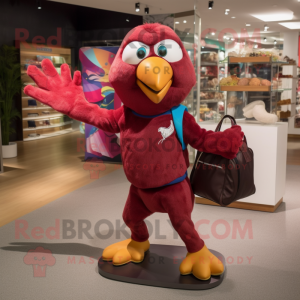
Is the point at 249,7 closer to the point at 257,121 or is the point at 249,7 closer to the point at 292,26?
the point at 292,26

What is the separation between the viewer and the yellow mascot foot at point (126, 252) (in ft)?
8.03

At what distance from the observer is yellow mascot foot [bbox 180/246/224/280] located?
225 cm

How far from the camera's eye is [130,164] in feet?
7.20

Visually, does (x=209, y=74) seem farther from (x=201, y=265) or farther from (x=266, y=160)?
(x=201, y=265)

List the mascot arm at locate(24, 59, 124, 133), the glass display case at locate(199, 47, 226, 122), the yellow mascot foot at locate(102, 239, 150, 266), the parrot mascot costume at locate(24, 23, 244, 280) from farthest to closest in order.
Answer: the glass display case at locate(199, 47, 226, 122) < the yellow mascot foot at locate(102, 239, 150, 266) < the mascot arm at locate(24, 59, 124, 133) < the parrot mascot costume at locate(24, 23, 244, 280)

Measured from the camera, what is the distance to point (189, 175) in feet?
16.3

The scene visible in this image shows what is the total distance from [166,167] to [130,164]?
0.22m

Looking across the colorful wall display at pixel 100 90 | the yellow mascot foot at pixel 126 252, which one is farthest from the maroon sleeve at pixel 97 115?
the colorful wall display at pixel 100 90

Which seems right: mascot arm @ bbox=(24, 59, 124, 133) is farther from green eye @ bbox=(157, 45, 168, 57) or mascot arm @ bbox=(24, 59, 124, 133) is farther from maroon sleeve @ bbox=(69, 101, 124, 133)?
green eye @ bbox=(157, 45, 168, 57)

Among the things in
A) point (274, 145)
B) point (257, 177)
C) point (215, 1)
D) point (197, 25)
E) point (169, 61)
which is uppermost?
point (215, 1)

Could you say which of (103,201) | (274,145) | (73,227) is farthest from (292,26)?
(73,227)

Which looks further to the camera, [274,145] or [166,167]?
[274,145]

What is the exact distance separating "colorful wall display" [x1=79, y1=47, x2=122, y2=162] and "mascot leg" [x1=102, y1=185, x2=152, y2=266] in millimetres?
3484

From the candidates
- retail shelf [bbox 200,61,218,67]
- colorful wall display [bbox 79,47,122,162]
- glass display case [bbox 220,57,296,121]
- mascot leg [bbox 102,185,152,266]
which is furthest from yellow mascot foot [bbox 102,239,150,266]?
retail shelf [bbox 200,61,218,67]
